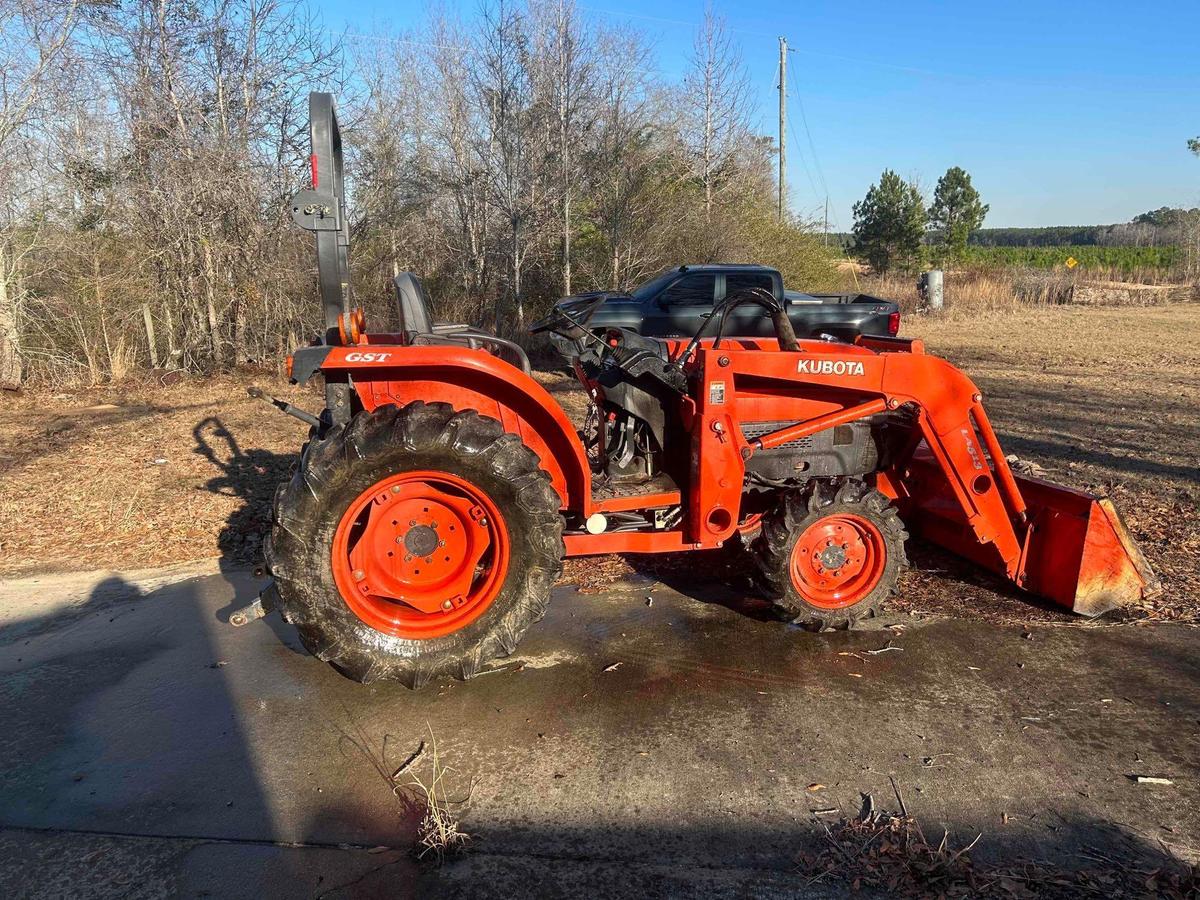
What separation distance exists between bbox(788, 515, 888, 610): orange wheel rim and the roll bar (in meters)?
2.40

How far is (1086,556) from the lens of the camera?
3893 mm

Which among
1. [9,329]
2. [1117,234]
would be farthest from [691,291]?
[1117,234]

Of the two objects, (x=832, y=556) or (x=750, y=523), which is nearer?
(x=832, y=556)

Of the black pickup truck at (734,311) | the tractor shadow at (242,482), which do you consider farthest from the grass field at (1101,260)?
the tractor shadow at (242,482)

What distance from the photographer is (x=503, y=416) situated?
3.71 m

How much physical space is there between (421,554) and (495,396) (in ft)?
2.56

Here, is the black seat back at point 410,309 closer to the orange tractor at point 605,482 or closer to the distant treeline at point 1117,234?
the orange tractor at point 605,482

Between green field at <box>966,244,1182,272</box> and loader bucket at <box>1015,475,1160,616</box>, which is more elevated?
green field at <box>966,244,1182,272</box>

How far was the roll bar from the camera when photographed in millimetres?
3154

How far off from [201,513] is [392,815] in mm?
3777

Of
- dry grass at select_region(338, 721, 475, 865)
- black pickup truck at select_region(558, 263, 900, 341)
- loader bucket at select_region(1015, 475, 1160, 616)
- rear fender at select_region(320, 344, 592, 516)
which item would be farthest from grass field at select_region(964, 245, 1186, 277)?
dry grass at select_region(338, 721, 475, 865)

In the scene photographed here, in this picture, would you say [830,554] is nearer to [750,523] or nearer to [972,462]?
[750,523]

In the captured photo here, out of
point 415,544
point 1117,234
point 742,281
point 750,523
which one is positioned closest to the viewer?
point 415,544

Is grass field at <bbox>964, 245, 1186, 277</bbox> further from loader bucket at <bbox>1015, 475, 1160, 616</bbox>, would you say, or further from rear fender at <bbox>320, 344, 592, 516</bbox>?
rear fender at <bbox>320, 344, 592, 516</bbox>
